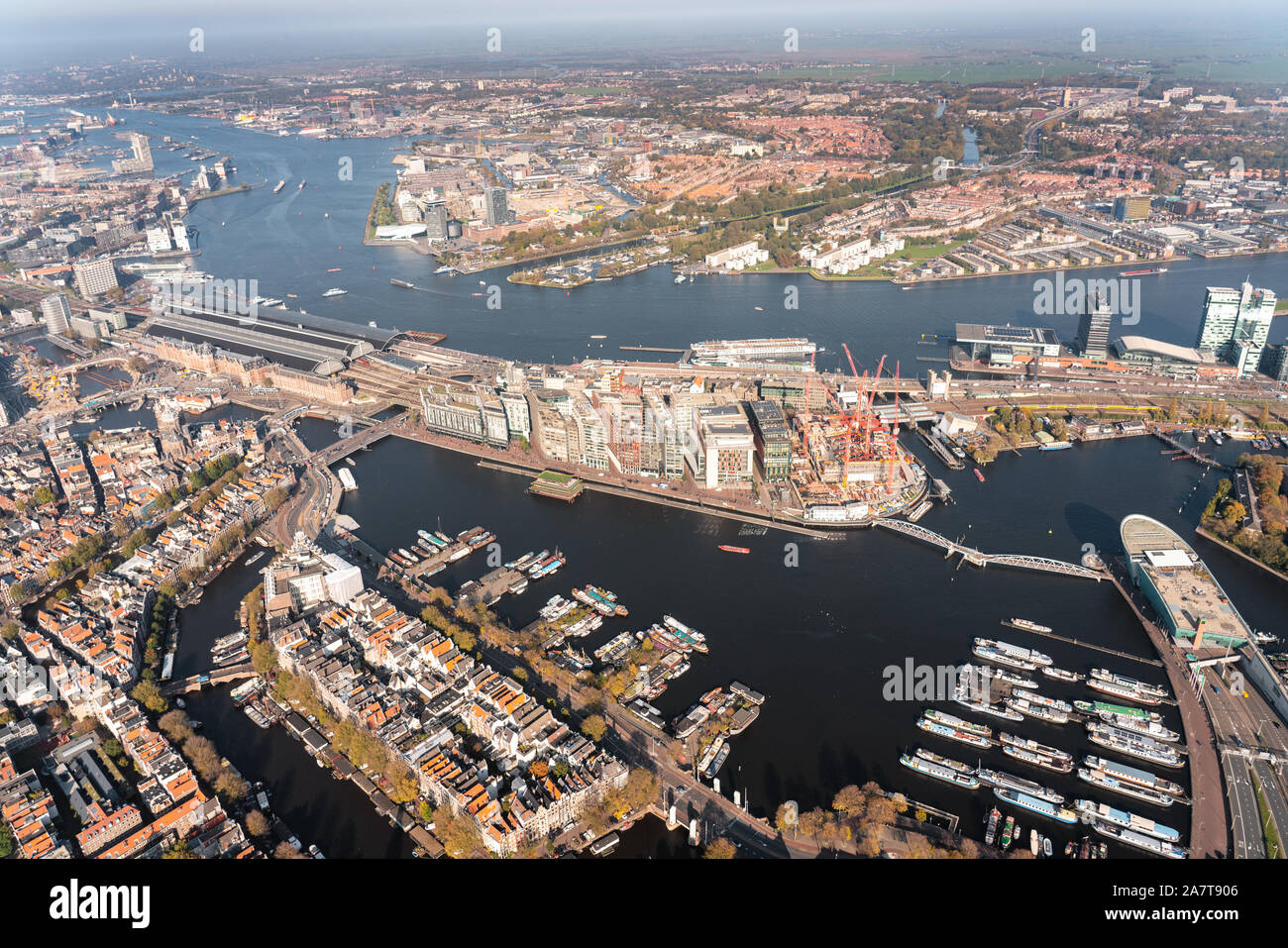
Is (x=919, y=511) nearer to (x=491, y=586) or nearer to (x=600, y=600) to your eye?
(x=600, y=600)

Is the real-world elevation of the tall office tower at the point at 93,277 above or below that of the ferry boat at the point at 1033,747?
above

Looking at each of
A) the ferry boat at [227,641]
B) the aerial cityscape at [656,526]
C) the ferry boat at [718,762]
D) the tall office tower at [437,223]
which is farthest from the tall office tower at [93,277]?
the ferry boat at [718,762]

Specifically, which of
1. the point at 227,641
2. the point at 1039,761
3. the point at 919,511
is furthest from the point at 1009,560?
the point at 227,641

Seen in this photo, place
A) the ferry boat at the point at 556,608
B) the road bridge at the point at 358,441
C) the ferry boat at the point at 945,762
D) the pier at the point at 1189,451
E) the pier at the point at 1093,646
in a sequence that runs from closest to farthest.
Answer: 1. the ferry boat at the point at 945,762
2. the pier at the point at 1093,646
3. the ferry boat at the point at 556,608
4. the pier at the point at 1189,451
5. the road bridge at the point at 358,441

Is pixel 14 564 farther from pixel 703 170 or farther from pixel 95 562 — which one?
pixel 703 170

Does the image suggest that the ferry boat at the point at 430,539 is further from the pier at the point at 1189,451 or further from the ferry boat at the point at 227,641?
the pier at the point at 1189,451
